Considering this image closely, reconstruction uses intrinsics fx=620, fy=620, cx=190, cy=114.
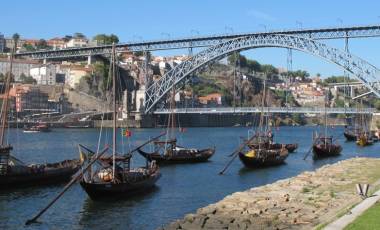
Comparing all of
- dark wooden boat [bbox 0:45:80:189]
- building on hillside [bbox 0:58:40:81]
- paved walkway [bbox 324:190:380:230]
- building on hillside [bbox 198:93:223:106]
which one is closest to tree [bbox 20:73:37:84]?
building on hillside [bbox 0:58:40:81]

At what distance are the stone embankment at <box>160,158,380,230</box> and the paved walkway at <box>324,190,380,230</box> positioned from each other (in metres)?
0.36

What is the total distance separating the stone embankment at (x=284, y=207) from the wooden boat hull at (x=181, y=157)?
68.1ft

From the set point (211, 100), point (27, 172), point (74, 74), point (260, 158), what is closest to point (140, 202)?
point (27, 172)

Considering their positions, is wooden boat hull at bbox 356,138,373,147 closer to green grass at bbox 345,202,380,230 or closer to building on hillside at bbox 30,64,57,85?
green grass at bbox 345,202,380,230

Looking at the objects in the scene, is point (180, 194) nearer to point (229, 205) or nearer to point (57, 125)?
point (229, 205)

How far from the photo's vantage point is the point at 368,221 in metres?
17.7

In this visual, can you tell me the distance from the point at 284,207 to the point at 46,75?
15301cm

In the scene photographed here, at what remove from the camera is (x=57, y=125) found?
13850cm

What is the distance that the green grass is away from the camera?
16.9 meters

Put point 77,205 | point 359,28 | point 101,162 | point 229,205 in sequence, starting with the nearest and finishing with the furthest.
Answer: point 229,205
point 77,205
point 101,162
point 359,28

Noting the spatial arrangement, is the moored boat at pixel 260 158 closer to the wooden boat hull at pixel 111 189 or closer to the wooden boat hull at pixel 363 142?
the wooden boat hull at pixel 111 189

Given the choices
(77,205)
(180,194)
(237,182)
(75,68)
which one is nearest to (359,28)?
(237,182)

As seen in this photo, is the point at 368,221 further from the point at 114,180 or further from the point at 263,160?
the point at 263,160

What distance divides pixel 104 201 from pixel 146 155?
20641 mm
